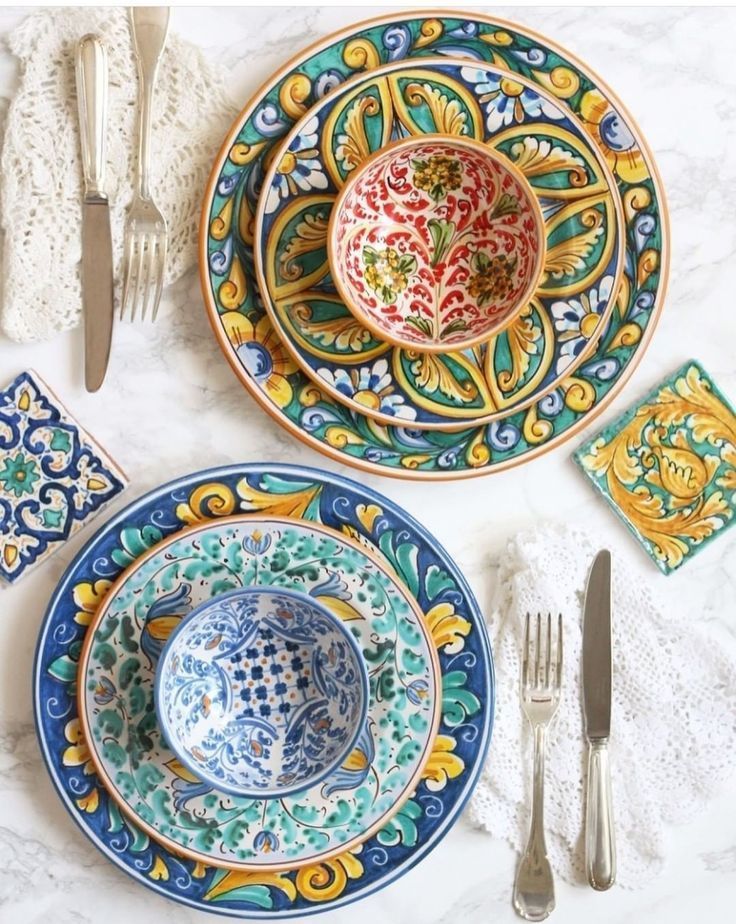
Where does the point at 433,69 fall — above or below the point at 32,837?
above

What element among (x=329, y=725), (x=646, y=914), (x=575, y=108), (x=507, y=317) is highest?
(x=575, y=108)

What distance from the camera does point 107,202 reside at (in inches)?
32.8

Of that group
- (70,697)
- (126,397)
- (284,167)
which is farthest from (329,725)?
(284,167)

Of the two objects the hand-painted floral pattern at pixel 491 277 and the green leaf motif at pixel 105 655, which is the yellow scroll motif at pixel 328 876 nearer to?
the green leaf motif at pixel 105 655

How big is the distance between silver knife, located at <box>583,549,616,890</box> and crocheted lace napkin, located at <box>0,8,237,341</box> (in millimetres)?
443

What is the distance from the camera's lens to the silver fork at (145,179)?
2.73ft

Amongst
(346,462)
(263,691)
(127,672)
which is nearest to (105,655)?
(127,672)

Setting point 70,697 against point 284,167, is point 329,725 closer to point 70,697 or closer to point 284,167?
point 70,697

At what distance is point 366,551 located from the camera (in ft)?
2.72

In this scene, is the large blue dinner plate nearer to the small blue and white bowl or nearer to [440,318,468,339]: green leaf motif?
the small blue and white bowl

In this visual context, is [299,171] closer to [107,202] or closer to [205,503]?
[107,202]

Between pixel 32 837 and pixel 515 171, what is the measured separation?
26.7 inches

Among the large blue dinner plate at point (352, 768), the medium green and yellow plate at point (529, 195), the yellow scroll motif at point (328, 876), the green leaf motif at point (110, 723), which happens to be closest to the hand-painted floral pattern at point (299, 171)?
the medium green and yellow plate at point (529, 195)

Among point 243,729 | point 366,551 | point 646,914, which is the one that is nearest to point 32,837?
→ point 243,729
